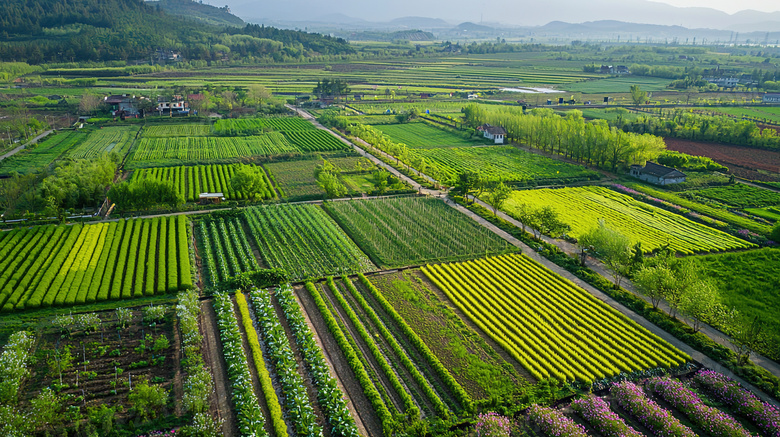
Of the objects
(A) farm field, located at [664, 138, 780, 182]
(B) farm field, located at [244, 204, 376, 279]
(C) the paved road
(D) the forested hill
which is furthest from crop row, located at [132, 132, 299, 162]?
(D) the forested hill

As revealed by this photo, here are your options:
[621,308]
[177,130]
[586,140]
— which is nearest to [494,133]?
[586,140]

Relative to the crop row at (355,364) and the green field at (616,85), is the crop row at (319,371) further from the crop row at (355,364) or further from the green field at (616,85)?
the green field at (616,85)

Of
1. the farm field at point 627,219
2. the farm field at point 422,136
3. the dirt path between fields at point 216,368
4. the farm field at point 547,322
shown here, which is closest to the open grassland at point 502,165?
the farm field at point 422,136

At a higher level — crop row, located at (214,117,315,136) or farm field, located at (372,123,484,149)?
crop row, located at (214,117,315,136)

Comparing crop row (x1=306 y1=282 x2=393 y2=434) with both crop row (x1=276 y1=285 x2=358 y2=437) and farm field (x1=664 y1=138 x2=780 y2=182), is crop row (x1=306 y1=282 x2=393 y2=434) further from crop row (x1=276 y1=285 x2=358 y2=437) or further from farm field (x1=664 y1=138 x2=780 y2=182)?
farm field (x1=664 y1=138 x2=780 y2=182)

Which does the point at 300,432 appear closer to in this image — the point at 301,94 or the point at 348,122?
the point at 348,122

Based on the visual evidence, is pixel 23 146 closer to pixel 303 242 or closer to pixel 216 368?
pixel 303 242

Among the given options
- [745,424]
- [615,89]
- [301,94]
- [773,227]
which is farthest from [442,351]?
[615,89]
